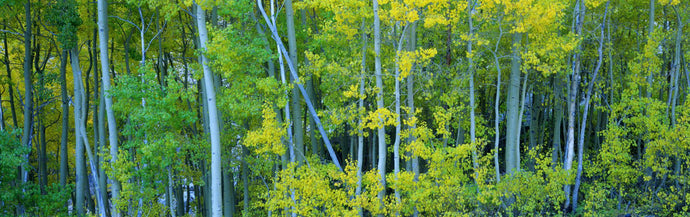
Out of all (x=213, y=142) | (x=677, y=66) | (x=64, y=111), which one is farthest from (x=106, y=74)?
(x=677, y=66)

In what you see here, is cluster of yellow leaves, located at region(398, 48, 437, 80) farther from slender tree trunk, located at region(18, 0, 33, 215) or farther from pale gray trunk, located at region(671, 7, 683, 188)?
slender tree trunk, located at region(18, 0, 33, 215)

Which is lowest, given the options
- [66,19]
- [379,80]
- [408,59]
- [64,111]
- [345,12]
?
[64,111]

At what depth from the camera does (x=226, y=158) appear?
12617mm

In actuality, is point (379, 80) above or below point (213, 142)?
above

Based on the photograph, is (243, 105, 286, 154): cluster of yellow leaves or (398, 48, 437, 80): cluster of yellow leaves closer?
(398, 48, 437, 80): cluster of yellow leaves

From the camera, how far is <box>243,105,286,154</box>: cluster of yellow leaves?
35.4 ft

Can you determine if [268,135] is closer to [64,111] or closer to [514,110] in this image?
[514,110]

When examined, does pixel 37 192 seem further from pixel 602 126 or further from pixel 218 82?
pixel 602 126

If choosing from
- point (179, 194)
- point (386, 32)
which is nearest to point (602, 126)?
point (386, 32)

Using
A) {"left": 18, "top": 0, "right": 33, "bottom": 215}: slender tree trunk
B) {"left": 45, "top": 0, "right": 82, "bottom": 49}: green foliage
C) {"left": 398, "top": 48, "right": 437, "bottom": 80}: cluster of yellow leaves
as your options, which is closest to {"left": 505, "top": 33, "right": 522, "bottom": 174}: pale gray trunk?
{"left": 398, "top": 48, "right": 437, "bottom": 80}: cluster of yellow leaves

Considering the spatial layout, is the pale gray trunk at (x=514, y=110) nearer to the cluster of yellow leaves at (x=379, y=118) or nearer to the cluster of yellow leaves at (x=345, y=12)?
the cluster of yellow leaves at (x=379, y=118)

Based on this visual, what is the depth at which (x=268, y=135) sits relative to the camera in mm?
10859

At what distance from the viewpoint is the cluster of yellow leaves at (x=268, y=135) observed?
1078cm

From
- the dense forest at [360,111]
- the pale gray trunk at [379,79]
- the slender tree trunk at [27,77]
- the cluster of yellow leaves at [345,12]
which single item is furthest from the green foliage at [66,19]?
the pale gray trunk at [379,79]
